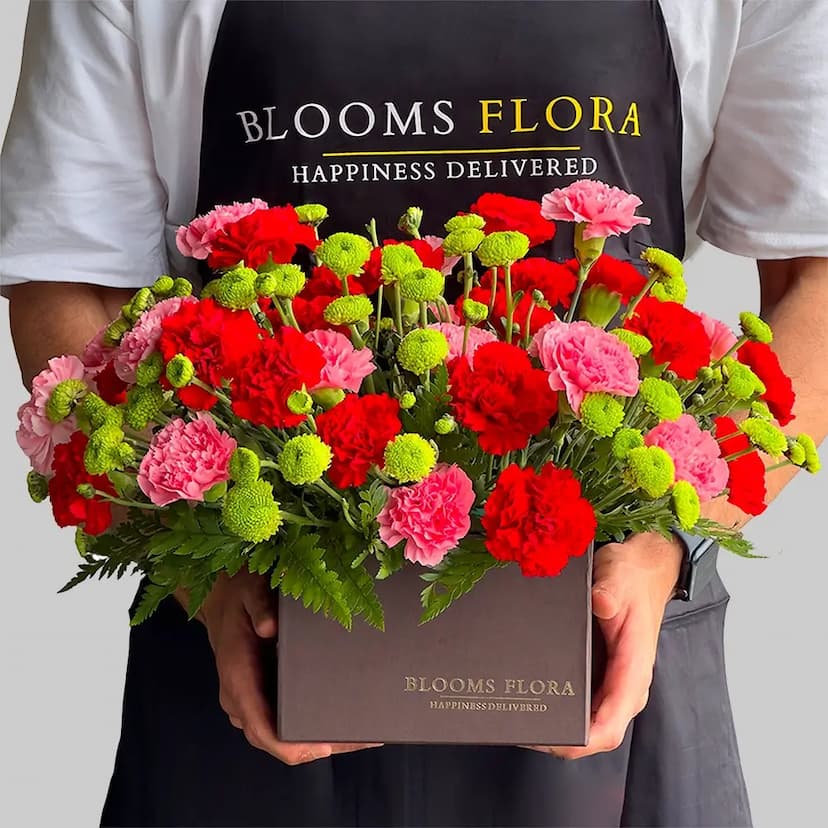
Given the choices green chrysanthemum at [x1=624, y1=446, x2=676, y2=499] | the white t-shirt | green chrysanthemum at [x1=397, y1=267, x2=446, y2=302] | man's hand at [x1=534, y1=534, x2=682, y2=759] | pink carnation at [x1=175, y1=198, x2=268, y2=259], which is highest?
the white t-shirt

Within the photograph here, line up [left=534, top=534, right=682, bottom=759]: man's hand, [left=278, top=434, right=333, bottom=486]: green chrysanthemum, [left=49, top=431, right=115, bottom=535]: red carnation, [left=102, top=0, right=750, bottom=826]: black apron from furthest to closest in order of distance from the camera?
[left=102, top=0, right=750, bottom=826]: black apron → [left=534, top=534, right=682, bottom=759]: man's hand → [left=49, top=431, right=115, bottom=535]: red carnation → [left=278, top=434, right=333, bottom=486]: green chrysanthemum

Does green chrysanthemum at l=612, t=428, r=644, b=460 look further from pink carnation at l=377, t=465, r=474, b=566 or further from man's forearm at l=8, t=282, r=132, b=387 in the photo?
man's forearm at l=8, t=282, r=132, b=387

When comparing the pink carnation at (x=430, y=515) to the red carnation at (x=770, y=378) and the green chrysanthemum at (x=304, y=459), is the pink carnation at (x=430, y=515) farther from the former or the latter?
the red carnation at (x=770, y=378)

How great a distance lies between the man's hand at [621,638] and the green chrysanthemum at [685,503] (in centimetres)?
17

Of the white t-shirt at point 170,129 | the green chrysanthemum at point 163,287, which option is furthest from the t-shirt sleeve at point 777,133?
the green chrysanthemum at point 163,287

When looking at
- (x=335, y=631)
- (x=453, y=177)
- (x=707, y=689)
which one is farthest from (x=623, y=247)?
(x=335, y=631)

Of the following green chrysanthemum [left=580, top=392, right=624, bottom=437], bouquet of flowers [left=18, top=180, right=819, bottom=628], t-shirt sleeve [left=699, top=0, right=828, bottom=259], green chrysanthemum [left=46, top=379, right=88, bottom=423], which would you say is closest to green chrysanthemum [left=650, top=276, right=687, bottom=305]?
bouquet of flowers [left=18, top=180, right=819, bottom=628]

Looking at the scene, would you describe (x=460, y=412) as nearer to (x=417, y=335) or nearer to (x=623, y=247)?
(x=417, y=335)

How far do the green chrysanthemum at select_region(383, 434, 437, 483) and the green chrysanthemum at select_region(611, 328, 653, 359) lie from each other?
0.19 meters

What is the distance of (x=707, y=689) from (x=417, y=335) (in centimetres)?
78

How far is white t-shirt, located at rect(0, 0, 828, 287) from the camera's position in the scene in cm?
156

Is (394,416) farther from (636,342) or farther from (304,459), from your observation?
(636,342)

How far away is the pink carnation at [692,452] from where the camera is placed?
42.7 inches

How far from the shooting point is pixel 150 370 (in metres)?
1.07
